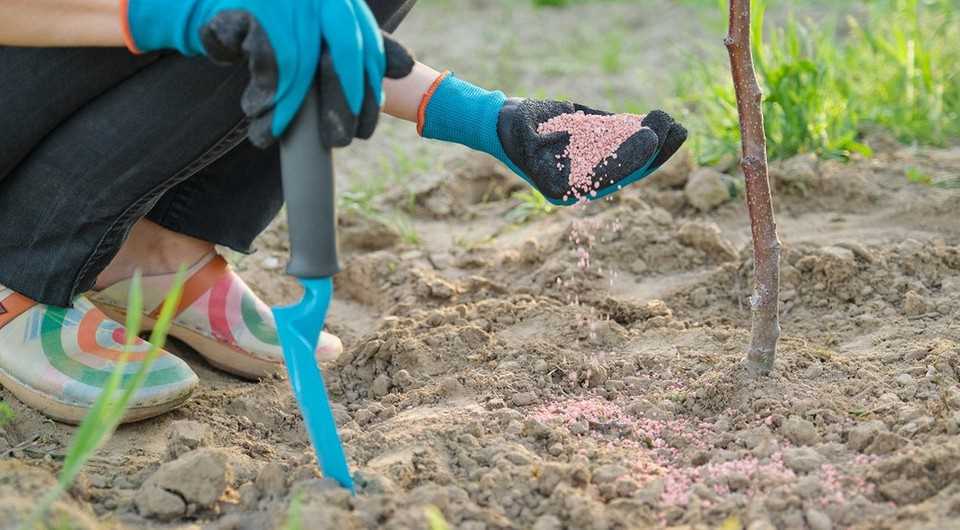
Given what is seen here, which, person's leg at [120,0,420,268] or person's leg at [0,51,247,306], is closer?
person's leg at [0,51,247,306]

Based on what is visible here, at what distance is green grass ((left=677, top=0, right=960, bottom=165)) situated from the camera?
282cm

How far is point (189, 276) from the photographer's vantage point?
7.05 ft

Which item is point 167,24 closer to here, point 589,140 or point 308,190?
point 308,190

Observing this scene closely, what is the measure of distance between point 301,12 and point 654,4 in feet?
11.5

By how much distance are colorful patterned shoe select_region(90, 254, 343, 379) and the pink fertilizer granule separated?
1.86 feet


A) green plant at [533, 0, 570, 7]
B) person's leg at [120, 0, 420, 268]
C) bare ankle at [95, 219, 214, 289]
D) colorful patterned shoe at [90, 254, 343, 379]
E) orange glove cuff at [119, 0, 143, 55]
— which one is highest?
orange glove cuff at [119, 0, 143, 55]

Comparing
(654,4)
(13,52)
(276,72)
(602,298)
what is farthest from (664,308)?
(654,4)

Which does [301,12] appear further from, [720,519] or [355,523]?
[720,519]

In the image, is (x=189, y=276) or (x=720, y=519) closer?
(x=720, y=519)

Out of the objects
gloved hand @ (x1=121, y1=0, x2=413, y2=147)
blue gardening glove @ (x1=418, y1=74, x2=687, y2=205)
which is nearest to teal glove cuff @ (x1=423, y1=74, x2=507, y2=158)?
blue gardening glove @ (x1=418, y1=74, x2=687, y2=205)

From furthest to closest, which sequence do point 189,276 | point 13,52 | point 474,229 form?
point 474,229
point 189,276
point 13,52

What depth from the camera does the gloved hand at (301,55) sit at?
1.38m

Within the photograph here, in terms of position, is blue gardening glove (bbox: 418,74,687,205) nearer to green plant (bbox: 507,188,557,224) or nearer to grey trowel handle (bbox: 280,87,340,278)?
grey trowel handle (bbox: 280,87,340,278)

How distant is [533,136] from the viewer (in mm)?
1972
